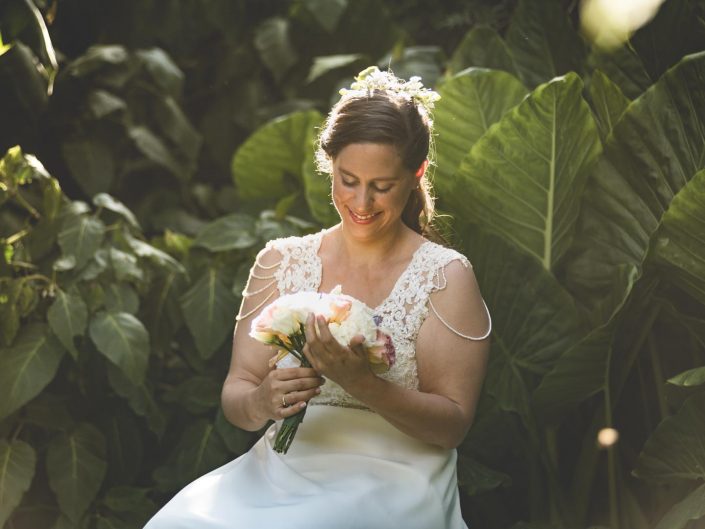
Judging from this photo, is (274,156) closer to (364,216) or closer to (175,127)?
(175,127)

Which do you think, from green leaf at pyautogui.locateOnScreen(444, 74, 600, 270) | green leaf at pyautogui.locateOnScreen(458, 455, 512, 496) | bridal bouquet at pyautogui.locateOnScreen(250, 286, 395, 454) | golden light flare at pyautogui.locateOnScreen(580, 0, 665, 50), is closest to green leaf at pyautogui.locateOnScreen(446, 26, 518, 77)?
golden light flare at pyautogui.locateOnScreen(580, 0, 665, 50)

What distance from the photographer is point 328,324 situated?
191 cm

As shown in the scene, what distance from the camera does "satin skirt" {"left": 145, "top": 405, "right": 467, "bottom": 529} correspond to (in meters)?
2.04

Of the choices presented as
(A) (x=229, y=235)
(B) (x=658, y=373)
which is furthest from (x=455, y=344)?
(A) (x=229, y=235)

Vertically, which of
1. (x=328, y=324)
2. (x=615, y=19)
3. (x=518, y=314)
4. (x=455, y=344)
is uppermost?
(x=615, y=19)

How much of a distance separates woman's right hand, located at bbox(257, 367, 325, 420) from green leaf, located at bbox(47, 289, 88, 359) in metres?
1.22

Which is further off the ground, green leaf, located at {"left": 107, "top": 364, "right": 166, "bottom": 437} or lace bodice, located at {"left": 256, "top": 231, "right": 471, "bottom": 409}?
lace bodice, located at {"left": 256, "top": 231, "right": 471, "bottom": 409}

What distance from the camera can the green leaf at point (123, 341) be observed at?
10.2ft

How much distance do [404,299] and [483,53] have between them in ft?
5.79

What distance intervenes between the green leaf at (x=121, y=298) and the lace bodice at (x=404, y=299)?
104 cm

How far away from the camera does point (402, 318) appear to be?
2.24 metres

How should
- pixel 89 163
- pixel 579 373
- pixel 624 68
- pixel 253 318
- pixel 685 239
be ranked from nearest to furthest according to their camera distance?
1. pixel 253 318
2. pixel 685 239
3. pixel 579 373
4. pixel 624 68
5. pixel 89 163

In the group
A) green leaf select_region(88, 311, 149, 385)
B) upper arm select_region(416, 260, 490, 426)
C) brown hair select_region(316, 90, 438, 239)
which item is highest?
brown hair select_region(316, 90, 438, 239)

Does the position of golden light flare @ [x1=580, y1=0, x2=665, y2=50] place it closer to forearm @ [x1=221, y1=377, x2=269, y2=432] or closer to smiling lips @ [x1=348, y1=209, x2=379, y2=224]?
smiling lips @ [x1=348, y1=209, x2=379, y2=224]
